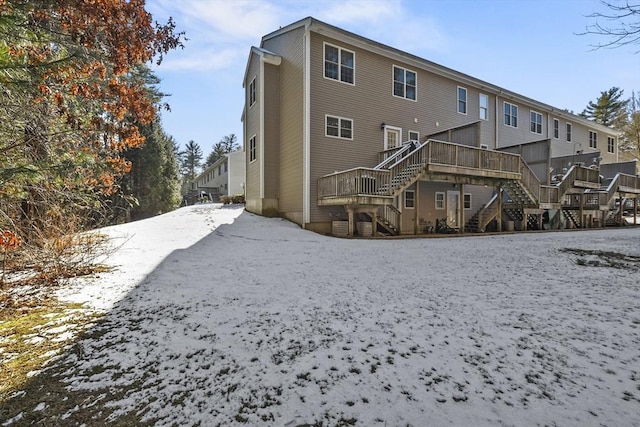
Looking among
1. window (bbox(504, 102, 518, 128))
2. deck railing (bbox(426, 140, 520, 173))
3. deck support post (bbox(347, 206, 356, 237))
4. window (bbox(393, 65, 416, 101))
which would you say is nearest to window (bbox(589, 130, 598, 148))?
window (bbox(504, 102, 518, 128))

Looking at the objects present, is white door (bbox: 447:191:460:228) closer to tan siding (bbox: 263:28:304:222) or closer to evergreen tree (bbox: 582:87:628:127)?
tan siding (bbox: 263:28:304:222)

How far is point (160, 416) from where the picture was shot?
188cm

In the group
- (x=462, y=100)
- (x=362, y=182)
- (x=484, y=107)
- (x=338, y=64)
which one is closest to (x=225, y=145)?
(x=462, y=100)

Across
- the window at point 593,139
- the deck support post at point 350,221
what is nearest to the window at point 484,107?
the deck support post at point 350,221

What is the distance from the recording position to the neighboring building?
28.8m

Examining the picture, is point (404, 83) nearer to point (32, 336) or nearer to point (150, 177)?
point (32, 336)

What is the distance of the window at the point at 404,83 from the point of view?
580 inches

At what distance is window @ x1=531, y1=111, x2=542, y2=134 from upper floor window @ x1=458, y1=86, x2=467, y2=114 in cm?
702

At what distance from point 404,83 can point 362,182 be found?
754 cm

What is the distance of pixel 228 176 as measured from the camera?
95.1 ft

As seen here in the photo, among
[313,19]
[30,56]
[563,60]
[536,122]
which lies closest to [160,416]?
[30,56]

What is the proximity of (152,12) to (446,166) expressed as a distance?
34.3 ft

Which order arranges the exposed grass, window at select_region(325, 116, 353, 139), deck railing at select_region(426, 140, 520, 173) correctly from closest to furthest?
the exposed grass, deck railing at select_region(426, 140, 520, 173), window at select_region(325, 116, 353, 139)

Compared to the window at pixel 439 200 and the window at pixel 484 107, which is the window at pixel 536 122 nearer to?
the window at pixel 484 107
